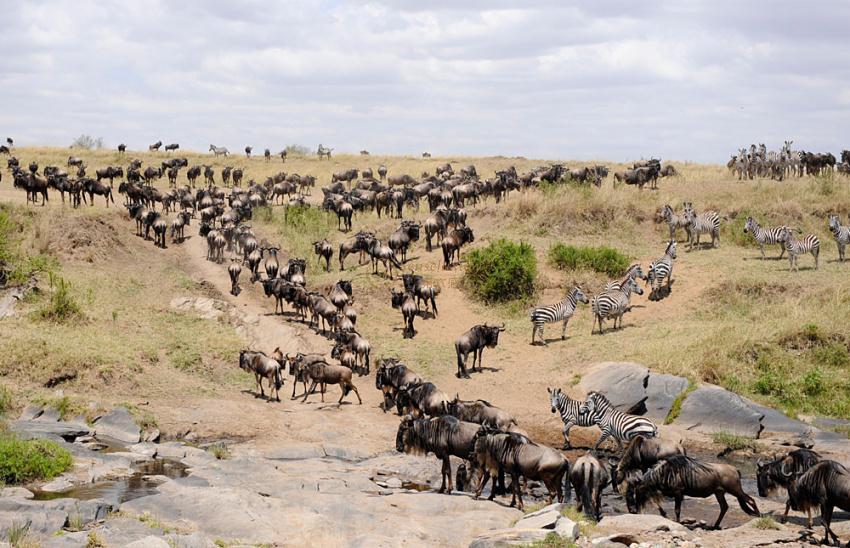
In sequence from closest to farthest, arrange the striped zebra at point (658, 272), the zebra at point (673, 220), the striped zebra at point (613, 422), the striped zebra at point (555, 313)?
the striped zebra at point (613, 422) < the striped zebra at point (555, 313) < the striped zebra at point (658, 272) < the zebra at point (673, 220)

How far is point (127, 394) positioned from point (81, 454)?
173 inches

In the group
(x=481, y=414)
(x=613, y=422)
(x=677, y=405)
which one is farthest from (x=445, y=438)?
(x=677, y=405)

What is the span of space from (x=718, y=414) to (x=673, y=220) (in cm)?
1509

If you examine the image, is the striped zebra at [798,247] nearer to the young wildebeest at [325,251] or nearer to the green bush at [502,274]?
the green bush at [502,274]

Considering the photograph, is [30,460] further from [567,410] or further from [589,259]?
[589,259]

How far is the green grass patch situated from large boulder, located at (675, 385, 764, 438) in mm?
73

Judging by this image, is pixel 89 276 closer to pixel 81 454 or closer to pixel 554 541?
pixel 81 454

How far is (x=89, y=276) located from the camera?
3044 centimetres

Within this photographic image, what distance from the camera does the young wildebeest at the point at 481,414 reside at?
17578mm

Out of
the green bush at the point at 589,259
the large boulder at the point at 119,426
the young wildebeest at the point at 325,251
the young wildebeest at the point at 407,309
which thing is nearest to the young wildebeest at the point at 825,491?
the large boulder at the point at 119,426

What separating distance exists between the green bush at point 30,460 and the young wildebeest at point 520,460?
7.53m

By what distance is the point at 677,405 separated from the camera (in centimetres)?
2083

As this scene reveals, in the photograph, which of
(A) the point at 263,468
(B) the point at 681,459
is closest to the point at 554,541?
(B) the point at 681,459

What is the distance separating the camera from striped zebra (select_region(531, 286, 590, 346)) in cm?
2602
